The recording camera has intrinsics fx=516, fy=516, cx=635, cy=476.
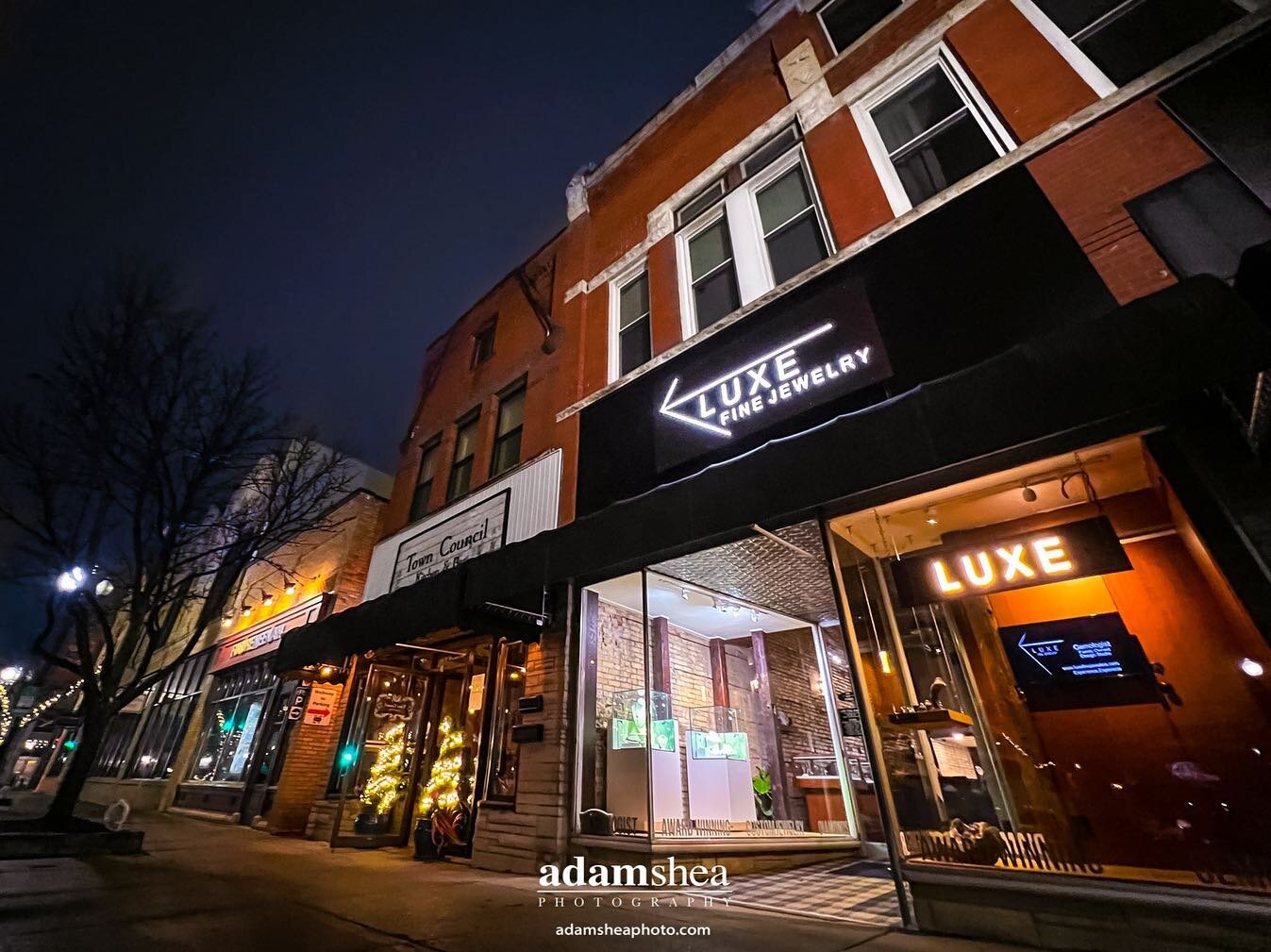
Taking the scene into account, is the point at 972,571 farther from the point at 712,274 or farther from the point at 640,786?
the point at 712,274

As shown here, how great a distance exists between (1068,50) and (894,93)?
1.93 metres

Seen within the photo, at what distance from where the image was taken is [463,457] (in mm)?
10508

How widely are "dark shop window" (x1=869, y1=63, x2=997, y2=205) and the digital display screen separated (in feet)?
15.2

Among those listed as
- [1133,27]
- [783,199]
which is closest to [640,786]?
[783,199]

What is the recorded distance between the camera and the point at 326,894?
410cm

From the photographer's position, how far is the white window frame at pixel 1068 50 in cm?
479

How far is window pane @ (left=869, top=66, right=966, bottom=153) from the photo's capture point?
6.36 meters

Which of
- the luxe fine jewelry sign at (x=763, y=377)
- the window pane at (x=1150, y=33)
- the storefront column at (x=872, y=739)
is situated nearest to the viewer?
the storefront column at (x=872, y=739)

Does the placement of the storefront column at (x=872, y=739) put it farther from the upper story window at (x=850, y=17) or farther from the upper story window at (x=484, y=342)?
the upper story window at (x=484, y=342)

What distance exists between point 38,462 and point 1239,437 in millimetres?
13021

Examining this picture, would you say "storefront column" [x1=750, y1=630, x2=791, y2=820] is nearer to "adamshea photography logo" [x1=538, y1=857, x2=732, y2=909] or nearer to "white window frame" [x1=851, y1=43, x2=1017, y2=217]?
"adamshea photography logo" [x1=538, y1=857, x2=732, y2=909]

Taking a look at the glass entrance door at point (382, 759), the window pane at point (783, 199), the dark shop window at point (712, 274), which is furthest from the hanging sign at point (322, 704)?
the window pane at point (783, 199)

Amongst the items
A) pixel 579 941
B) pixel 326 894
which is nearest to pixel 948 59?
pixel 579 941

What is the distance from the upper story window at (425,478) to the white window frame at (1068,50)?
1092cm
